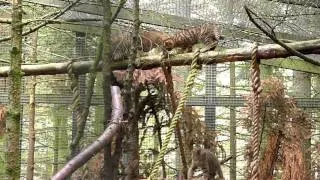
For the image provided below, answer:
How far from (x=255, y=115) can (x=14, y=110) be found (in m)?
0.88

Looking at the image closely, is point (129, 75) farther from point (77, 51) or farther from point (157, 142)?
point (157, 142)

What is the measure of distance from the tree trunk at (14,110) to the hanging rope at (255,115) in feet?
Result: 2.66

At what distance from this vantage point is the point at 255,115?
6.04ft

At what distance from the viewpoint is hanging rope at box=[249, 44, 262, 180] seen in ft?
5.79

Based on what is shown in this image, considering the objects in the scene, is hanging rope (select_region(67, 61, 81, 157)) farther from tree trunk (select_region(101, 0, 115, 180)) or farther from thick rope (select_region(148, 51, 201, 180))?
thick rope (select_region(148, 51, 201, 180))

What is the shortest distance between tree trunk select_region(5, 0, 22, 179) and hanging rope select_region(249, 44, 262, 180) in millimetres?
811

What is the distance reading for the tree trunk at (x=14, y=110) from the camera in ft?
4.33

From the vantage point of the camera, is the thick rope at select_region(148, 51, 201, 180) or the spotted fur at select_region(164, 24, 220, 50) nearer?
the thick rope at select_region(148, 51, 201, 180)

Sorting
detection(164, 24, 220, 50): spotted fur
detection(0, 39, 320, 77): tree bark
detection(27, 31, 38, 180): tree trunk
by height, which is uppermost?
detection(164, 24, 220, 50): spotted fur

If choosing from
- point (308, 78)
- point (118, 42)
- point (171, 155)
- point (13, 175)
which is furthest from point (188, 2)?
point (308, 78)

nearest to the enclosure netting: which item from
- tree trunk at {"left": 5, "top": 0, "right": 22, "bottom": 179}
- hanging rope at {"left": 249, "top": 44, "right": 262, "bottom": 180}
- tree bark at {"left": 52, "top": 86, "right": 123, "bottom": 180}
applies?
tree bark at {"left": 52, "top": 86, "right": 123, "bottom": 180}

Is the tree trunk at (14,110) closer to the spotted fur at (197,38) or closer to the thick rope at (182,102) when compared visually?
the thick rope at (182,102)

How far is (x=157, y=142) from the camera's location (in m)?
2.94

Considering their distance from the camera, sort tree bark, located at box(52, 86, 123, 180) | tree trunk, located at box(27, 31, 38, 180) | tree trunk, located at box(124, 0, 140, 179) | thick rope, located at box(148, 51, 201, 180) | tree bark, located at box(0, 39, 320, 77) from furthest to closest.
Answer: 1. tree trunk, located at box(27, 31, 38, 180)
2. tree bark, located at box(0, 39, 320, 77)
3. tree trunk, located at box(124, 0, 140, 179)
4. thick rope, located at box(148, 51, 201, 180)
5. tree bark, located at box(52, 86, 123, 180)
